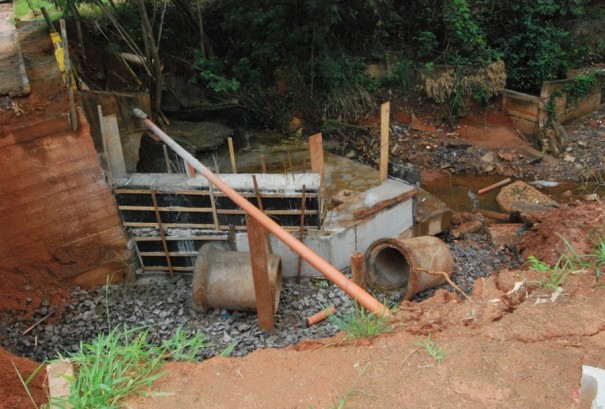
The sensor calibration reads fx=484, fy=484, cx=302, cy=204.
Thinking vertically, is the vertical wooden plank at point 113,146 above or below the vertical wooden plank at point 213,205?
above

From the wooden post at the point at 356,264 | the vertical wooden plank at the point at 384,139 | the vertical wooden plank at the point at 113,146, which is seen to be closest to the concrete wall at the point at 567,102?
the vertical wooden plank at the point at 384,139

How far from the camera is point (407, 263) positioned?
6.75m

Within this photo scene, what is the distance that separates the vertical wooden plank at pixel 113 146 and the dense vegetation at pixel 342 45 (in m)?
4.02

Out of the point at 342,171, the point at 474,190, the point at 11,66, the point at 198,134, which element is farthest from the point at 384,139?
the point at 11,66

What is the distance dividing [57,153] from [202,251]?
2.29 metres

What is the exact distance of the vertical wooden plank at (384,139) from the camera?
725cm

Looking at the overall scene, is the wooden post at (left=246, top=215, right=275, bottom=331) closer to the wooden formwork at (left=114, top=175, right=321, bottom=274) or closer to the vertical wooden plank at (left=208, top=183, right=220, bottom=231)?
the wooden formwork at (left=114, top=175, right=321, bottom=274)

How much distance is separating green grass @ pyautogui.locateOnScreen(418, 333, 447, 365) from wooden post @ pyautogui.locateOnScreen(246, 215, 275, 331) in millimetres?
2465

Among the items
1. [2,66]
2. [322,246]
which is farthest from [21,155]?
[322,246]

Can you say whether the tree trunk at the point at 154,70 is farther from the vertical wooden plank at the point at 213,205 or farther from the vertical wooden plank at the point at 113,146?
the vertical wooden plank at the point at 213,205

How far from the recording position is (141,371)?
278cm

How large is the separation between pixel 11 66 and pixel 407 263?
6323mm

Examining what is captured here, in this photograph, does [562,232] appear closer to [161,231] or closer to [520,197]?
[520,197]

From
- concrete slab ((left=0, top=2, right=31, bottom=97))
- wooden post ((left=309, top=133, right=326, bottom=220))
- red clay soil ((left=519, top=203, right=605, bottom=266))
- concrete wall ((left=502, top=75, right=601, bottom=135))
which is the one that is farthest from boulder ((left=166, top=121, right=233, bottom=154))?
concrete wall ((left=502, top=75, right=601, bottom=135))
